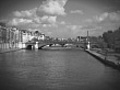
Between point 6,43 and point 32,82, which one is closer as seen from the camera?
point 32,82

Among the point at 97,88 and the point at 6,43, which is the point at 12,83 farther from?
the point at 6,43

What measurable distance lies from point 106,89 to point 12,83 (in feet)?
17.0

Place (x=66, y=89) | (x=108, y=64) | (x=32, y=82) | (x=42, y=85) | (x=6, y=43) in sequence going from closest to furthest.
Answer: (x=66, y=89)
(x=42, y=85)
(x=32, y=82)
(x=108, y=64)
(x=6, y=43)

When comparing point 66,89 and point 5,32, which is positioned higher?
point 5,32

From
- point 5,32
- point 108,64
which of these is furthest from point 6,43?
point 108,64

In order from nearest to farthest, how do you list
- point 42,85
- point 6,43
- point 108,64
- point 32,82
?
point 42,85 → point 32,82 → point 108,64 → point 6,43

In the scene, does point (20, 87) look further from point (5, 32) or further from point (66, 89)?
point (5, 32)

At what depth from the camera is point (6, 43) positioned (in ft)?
159

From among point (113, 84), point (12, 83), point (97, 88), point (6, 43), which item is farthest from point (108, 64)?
point (6, 43)

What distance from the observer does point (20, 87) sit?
10.2 meters

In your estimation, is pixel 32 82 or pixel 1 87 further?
pixel 32 82

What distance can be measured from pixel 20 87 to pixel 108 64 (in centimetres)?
1105

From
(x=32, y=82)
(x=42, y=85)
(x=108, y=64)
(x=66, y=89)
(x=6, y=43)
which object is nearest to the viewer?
(x=66, y=89)

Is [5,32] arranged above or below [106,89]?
above
